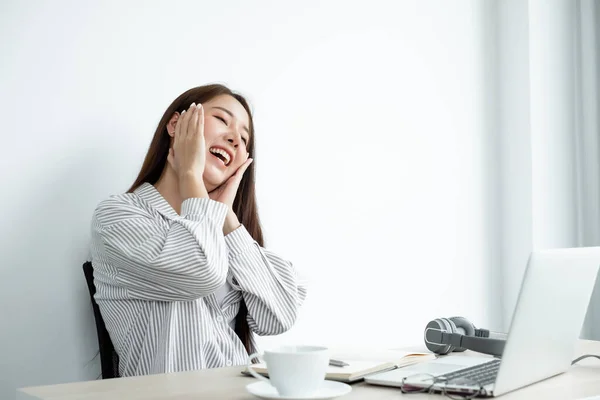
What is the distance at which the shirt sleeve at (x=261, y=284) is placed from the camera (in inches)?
71.4

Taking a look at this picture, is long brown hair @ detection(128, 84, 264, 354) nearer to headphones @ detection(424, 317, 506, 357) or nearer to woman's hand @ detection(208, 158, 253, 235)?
woman's hand @ detection(208, 158, 253, 235)

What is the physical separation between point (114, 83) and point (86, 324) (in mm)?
A: 698

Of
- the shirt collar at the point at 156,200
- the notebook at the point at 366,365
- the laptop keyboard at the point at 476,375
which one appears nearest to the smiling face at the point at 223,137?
the shirt collar at the point at 156,200

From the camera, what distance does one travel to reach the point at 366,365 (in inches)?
48.8

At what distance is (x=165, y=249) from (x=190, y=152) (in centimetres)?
38

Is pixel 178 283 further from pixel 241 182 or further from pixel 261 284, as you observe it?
pixel 241 182

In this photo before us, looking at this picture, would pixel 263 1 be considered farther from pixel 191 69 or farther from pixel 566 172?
pixel 566 172

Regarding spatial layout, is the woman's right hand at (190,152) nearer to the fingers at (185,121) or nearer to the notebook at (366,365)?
the fingers at (185,121)

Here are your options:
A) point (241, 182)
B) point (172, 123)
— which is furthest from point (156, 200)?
point (241, 182)

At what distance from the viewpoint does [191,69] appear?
2264 millimetres

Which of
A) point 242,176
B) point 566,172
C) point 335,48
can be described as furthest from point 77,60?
point 566,172

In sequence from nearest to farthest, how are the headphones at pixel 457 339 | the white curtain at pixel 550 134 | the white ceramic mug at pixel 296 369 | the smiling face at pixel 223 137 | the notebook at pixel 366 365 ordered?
the white ceramic mug at pixel 296 369 → the notebook at pixel 366 365 → the headphones at pixel 457 339 → the smiling face at pixel 223 137 → the white curtain at pixel 550 134

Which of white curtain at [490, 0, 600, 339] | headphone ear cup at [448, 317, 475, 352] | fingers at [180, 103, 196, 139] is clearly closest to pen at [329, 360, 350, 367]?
headphone ear cup at [448, 317, 475, 352]

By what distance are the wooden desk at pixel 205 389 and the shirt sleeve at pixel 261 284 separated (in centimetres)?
53
